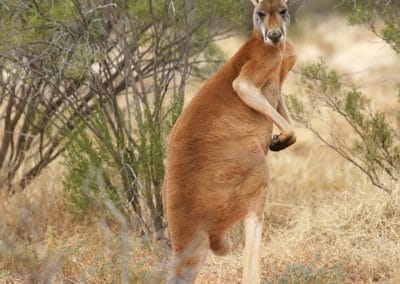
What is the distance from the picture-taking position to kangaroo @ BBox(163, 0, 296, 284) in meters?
5.28

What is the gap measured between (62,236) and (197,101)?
244cm

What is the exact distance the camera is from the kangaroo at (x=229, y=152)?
5.28 meters

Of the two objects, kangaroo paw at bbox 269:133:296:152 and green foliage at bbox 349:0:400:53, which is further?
green foliage at bbox 349:0:400:53

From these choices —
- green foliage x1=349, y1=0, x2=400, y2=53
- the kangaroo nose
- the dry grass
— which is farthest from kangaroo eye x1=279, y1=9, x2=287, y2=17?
green foliage x1=349, y1=0, x2=400, y2=53

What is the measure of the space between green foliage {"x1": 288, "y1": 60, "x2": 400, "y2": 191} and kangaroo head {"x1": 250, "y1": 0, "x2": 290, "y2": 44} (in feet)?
7.92

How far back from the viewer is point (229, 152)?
541cm

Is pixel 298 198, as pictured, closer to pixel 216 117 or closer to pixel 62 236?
pixel 62 236

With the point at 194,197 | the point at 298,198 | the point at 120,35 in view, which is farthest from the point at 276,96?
the point at 298,198

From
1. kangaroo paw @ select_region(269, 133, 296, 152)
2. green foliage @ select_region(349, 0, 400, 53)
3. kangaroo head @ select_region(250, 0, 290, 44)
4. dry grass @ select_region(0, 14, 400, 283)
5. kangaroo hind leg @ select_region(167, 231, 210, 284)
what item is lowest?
dry grass @ select_region(0, 14, 400, 283)

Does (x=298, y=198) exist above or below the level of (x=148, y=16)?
below

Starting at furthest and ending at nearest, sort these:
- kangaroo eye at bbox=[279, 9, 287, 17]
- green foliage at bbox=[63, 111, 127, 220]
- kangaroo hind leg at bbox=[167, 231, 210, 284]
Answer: green foliage at bbox=[63, 111, 127, 220] < kangaroo eye at bbox=[279, 9, 287, 17] < kangaroo hind leg at bbox=[167, 231, 210, 284]

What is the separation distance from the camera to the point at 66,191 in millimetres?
7863

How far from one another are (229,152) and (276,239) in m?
2.07

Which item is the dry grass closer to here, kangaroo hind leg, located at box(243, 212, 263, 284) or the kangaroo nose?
kangaroo hind leg, located at box(243, 212, 263, 284)
